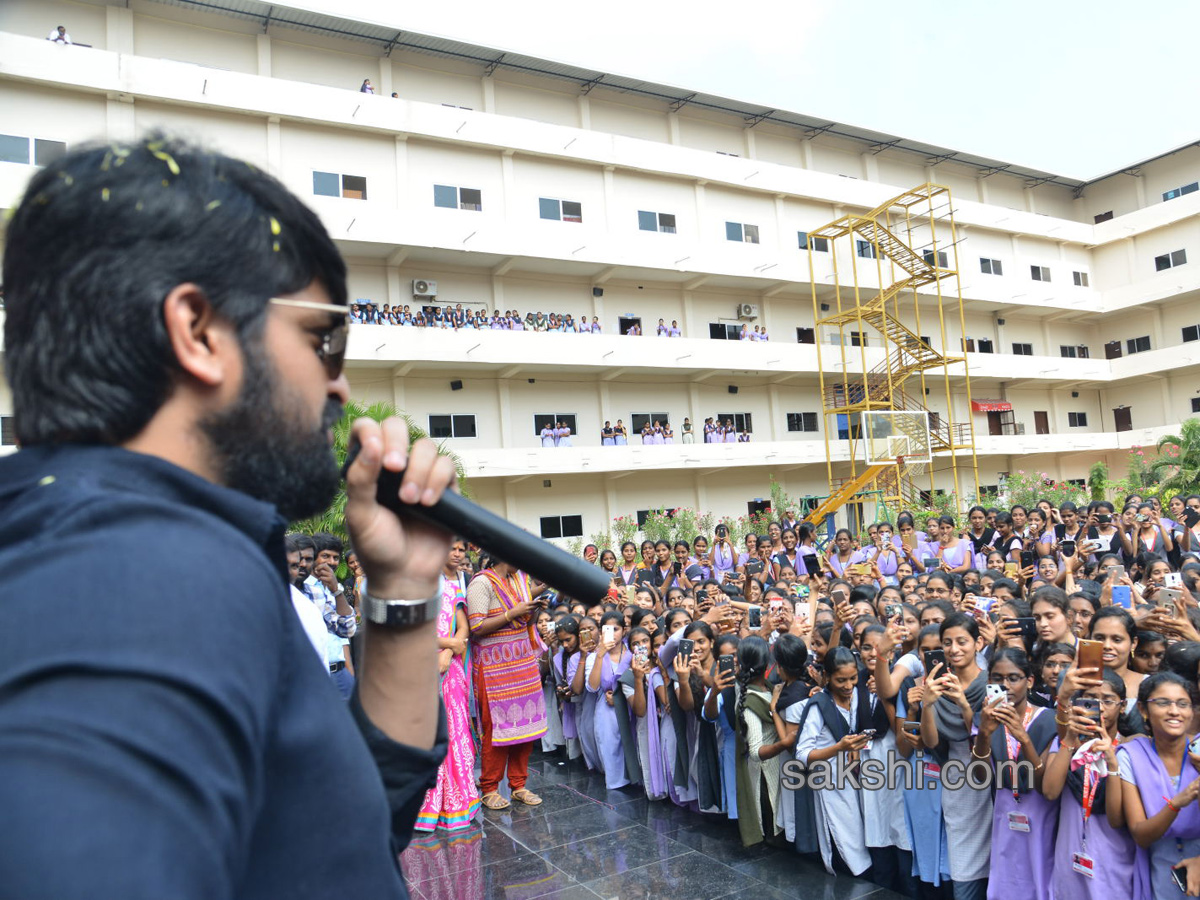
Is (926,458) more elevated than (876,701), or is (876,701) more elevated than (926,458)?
(926,458)

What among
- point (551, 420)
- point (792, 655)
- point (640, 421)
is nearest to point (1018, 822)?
point (792, 655)

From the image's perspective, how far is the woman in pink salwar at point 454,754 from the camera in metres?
5.29

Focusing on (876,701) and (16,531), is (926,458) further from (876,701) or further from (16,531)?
(16,531)

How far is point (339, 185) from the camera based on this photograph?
18.3 meters

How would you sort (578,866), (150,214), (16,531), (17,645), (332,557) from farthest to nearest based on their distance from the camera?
1. (332,557)
2. (578,866)
3. (150,214)
4. (16,531)
5. (17,645)

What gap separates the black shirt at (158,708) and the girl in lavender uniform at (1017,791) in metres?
3.64

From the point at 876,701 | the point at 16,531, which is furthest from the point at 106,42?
the point at 16,531

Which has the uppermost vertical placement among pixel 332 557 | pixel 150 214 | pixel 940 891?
pixel 150 214

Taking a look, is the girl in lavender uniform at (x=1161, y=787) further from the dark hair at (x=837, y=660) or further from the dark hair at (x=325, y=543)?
the dark hair at (x=325, y=543)

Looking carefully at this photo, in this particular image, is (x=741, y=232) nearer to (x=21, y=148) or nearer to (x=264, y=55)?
(x=264, y=55)

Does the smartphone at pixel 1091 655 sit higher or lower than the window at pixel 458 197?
lower

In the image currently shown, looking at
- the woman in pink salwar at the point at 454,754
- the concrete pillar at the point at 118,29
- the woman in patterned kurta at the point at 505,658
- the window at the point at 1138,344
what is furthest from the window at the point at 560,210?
the window at the point at 1138,344

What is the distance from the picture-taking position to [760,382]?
2417 centimetres

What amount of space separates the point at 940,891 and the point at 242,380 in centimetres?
479
